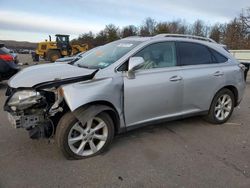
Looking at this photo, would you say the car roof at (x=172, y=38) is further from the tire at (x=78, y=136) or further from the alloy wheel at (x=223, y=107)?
the tire at (x=78, y=136)

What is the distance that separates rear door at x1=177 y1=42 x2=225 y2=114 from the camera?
178 inches

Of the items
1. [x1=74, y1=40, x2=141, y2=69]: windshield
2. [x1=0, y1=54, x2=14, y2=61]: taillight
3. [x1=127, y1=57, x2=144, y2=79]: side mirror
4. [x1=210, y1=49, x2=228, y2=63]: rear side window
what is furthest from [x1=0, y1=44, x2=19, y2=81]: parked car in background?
[x1=210, y1=49, x2=228, y2=63]: rear side window

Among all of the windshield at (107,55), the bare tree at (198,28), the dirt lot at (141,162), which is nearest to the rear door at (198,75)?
the dirt lot at (141,162)

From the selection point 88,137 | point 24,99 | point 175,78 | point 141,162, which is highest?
point 175,78

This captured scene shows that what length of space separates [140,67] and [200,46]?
1.64 m

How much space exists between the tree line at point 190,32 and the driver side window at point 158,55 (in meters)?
9.40

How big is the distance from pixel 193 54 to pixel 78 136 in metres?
2.61

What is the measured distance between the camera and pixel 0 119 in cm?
524

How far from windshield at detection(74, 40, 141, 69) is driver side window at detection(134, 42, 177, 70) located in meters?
0.23

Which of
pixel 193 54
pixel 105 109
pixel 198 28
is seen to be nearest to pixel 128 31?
pixel 198 28

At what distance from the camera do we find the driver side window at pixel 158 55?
4.12m

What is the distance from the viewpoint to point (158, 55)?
4.29 metres

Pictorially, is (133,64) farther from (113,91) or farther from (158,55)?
(158,55)

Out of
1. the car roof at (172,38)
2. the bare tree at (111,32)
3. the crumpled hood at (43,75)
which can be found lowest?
the crumpled hood at (43,75)
